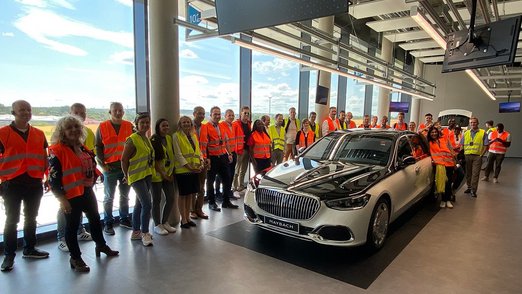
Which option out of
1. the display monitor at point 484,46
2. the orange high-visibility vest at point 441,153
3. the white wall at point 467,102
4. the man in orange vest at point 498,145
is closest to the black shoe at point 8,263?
the orange high-visibility vest at point 441,153

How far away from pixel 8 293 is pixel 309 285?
2573 millimetres

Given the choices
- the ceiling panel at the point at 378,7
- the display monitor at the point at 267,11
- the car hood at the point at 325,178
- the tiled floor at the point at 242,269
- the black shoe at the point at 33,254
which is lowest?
the tiled floor at the point at 242,269

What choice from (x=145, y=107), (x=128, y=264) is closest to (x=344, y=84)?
(x=145, y=107)

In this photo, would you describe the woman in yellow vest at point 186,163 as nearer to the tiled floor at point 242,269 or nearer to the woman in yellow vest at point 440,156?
the tiled floor at point 242,269

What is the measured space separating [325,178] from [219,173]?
201 centimetres

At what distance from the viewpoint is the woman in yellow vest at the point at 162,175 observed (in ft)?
12.3

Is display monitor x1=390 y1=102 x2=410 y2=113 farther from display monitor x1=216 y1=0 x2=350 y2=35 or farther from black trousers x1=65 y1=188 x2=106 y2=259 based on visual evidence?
black trousers x1=65 y1=188 x2=106 y2=259

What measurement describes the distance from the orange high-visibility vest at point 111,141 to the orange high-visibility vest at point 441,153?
4924mm

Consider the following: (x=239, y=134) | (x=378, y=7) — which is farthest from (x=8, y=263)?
(x=378, y=7)

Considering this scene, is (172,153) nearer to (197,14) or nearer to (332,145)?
(197,14)

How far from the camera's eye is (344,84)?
38.4ft

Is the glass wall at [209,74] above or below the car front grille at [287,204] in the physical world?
above

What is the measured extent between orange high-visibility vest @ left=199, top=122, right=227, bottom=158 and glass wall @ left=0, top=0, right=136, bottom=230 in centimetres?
129

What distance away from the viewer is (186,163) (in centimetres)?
395
